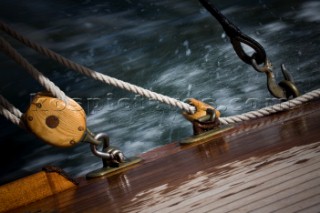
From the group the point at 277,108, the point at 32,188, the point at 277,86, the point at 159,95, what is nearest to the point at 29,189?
the point at 32,188

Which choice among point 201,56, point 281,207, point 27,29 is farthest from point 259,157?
point 27,29

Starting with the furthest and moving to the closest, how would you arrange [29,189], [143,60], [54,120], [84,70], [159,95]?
[143,60] < [159,95] < [84,70] < [54,120] < [29,189]

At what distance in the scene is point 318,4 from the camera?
6.07 m

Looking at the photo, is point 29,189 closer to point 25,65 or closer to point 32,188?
point 32,188

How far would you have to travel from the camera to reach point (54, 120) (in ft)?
4.86

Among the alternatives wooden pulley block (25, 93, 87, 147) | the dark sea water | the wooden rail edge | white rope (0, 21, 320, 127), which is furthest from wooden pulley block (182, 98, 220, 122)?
the dark sea water

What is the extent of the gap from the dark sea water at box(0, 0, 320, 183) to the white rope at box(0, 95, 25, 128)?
3221mm

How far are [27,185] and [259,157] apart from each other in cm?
81

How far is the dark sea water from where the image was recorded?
4961mm

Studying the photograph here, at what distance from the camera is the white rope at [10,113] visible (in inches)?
59.4

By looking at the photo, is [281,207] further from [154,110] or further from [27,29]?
[27,29]

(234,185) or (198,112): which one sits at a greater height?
(234,185)

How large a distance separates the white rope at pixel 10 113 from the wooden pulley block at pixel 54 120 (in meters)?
0.06

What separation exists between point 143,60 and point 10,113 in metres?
4.11
